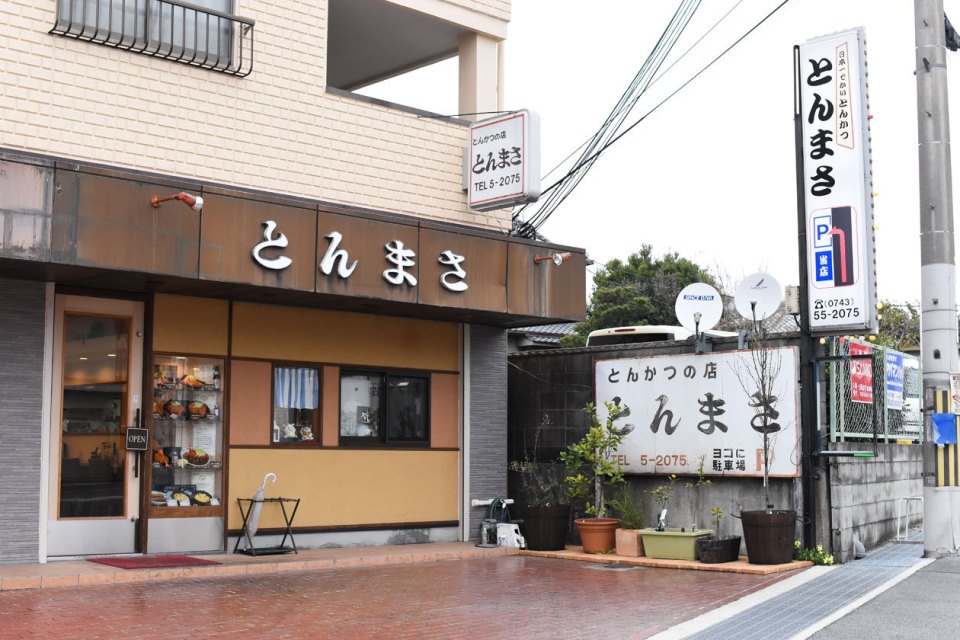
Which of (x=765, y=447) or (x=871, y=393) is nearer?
(x=765, y=447)

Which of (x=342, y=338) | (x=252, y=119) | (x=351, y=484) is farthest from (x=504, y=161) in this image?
(x=351, y=484)

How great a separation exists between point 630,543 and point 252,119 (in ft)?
24.3

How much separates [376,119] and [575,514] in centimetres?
643

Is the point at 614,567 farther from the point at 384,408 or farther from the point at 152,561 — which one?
the point at 152,561

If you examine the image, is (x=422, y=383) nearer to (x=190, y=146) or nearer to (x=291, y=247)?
(x=291, y=247)

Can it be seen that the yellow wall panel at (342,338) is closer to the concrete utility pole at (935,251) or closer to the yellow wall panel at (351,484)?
the yellow wall panel at (351,484)

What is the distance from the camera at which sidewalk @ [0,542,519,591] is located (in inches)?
423

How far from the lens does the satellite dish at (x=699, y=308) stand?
584 inches

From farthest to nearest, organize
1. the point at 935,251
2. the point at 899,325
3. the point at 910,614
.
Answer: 1. the point at 899,325
2. the point at 935,251
3. the point at 910,614

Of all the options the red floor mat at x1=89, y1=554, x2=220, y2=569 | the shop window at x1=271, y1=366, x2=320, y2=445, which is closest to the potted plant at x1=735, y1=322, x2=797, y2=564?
the shop window at x1=271, y1=366, x2=320, y2=445

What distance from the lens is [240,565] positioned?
12266 millimetres

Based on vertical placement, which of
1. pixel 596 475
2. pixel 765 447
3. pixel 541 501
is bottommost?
pixel 541 501

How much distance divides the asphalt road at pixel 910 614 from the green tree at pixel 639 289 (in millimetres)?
30796

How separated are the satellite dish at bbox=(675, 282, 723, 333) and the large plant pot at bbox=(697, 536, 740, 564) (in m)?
2.98
